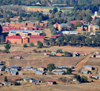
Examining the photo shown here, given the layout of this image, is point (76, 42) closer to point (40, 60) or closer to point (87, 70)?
point (40, 60)

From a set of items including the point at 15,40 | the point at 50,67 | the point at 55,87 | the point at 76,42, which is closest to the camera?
the point at 55,87

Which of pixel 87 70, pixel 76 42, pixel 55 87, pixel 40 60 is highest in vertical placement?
pixel 76 42

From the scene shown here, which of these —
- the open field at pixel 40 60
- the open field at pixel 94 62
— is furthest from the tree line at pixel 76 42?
the open field at pixel 94 62

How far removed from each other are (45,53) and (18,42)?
678 centimetres

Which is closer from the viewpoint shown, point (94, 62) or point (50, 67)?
point (50, 67)

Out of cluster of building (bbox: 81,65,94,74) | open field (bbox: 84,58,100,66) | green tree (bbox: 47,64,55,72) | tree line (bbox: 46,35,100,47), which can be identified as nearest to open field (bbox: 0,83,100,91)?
cluster of building (bbox: 81,65,94,74)

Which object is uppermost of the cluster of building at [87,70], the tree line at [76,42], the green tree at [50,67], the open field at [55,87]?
the tree line at [76,42]

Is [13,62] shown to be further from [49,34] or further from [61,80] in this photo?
[49,34]

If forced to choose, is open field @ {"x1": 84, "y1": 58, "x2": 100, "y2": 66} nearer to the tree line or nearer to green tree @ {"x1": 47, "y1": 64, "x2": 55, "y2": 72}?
green tree @ {"x1": 47, "y1": 64, "x2": 55, "y2": 72}

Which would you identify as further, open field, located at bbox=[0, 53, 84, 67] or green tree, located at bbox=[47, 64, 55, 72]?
open field, located at bbox=[0, 53, 84, 67]

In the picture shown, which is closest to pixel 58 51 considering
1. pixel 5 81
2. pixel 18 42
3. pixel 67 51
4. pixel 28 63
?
pixel 67 51

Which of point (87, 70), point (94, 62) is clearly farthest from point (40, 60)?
point (87, 70)

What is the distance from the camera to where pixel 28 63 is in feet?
93.6

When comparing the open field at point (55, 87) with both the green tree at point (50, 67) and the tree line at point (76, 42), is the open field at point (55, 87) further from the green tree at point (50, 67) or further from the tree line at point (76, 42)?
the tree line at point (76, 42)
